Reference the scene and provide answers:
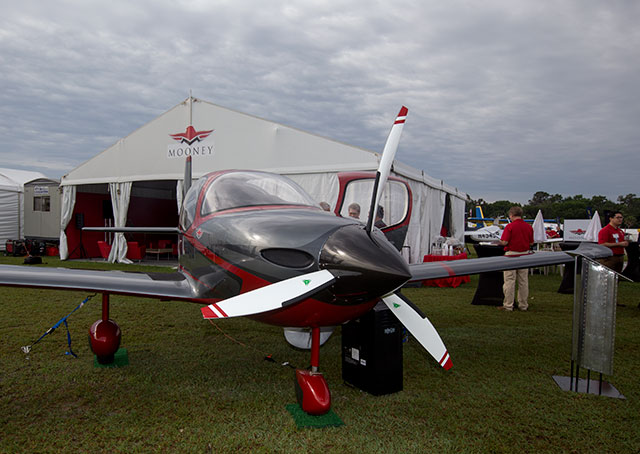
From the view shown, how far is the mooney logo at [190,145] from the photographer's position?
11000mm

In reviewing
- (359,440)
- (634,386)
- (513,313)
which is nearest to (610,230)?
(513,313)

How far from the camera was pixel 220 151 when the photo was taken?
10797 mm

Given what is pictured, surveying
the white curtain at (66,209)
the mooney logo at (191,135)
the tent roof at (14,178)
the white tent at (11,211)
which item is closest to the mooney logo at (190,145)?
the mooney logo at (191,135)

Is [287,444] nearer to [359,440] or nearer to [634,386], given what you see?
[359,440]

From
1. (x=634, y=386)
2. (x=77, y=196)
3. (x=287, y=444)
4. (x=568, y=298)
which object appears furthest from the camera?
(x=77, y=196)

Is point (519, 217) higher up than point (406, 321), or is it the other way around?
point (519, 217)

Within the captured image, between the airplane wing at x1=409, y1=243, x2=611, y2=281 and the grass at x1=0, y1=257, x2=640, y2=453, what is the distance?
1.01 metres

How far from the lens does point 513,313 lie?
6.81 meters

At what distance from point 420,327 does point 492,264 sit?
5.35ft

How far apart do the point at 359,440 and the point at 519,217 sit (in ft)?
18.9

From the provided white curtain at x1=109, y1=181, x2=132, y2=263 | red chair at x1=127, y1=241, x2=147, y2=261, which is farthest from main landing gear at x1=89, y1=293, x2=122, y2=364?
red chair at x1=127, y1=241, x2=147, y2=261

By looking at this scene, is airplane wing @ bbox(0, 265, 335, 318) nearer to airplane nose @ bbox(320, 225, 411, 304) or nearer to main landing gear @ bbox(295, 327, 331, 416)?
airplane nose @ bbox(320, 225, 411, 304)

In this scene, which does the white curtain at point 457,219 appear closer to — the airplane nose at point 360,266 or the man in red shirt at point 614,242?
the man in red shirt at point 614,242

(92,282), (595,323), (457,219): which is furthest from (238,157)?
(457,219)
